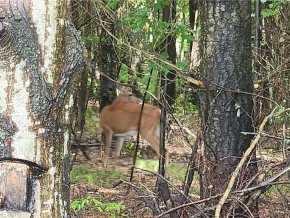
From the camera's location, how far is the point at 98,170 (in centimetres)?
1152

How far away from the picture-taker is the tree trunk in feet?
18.9

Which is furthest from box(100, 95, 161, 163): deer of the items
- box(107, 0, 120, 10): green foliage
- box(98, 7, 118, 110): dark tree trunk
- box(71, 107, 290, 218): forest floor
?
box(107, 0, 120, 10): green foliage

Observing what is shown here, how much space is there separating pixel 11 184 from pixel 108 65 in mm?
10038

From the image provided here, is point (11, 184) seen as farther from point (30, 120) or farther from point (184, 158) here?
point (184, 158)

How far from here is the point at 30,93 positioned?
93.4 inches

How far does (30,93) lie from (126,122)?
35.5ft

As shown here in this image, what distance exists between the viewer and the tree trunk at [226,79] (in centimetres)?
577

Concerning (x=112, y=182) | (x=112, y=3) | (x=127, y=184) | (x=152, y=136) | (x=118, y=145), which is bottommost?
(x=112, y=182)

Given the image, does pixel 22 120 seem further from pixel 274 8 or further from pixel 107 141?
pixel 107 141

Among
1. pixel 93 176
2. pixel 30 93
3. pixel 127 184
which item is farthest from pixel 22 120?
pixel 93 176

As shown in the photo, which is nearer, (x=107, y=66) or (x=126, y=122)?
→ (x=107, y=66)

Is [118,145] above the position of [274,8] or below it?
below

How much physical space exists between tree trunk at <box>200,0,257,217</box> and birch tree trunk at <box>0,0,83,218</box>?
3.40 m

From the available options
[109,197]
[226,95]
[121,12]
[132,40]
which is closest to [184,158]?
[109,197]
